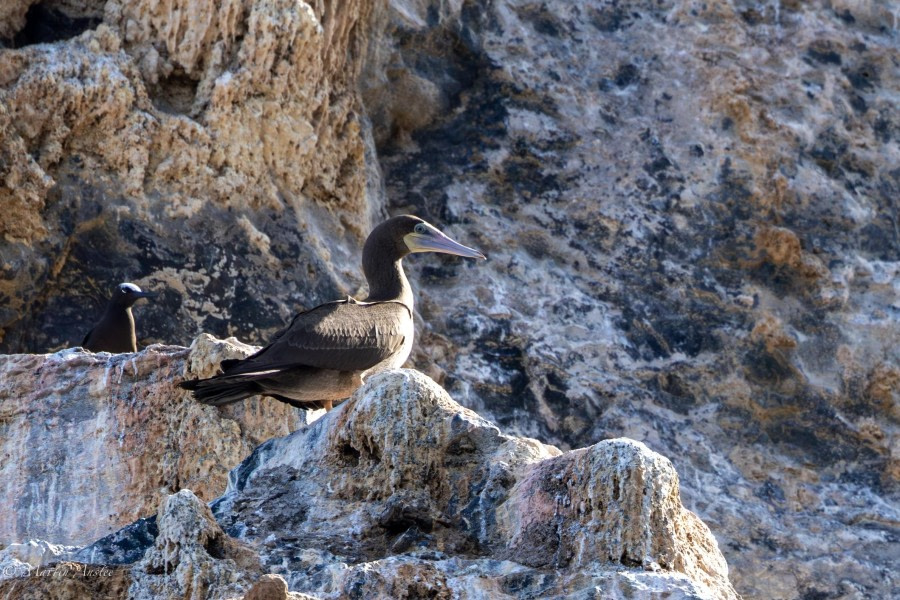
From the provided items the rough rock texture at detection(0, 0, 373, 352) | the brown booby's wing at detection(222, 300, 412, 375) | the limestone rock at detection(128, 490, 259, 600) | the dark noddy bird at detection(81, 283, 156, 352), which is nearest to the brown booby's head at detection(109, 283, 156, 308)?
the dark noddy bird at detection(81, 283, 156, 352)

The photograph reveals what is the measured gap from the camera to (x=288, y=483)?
18.4ft

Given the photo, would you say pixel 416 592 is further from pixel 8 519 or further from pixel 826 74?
pixel 826 74

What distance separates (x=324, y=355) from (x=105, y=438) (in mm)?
1218

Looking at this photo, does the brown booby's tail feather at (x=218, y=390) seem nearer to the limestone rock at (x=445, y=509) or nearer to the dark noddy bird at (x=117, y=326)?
the limestone rock at (x=445, y=509)

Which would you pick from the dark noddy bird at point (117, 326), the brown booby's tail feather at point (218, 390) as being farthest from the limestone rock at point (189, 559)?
the dark noddy bird at point (117, 326)

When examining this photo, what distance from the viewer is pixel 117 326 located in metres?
8.91

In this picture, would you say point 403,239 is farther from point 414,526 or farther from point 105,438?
point 414,526

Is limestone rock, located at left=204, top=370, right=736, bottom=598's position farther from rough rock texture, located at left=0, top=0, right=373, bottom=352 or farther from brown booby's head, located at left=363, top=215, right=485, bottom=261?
rough rock texture, located at left=0, top=0, right=373, bottom=352

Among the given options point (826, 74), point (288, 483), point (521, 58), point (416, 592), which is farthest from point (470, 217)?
point (416, 592)

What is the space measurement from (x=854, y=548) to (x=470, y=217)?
382 centimetres

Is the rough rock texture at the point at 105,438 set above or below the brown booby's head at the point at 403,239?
below

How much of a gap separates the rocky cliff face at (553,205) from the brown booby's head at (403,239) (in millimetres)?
1255

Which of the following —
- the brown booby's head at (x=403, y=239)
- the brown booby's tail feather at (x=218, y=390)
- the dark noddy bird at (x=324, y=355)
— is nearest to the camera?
the brown booby's tail feather at (x=218, y=390)

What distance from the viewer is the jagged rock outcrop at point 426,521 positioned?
15.3 feet
